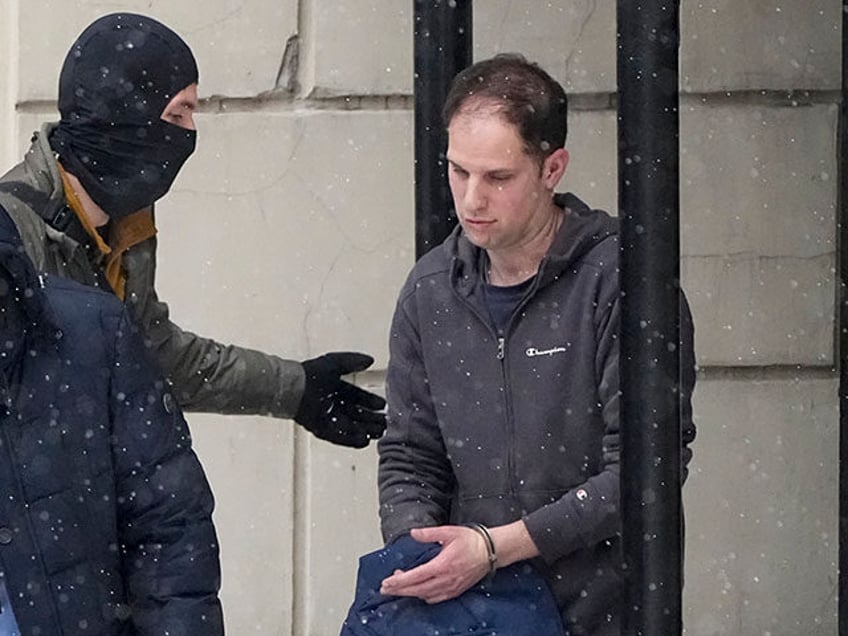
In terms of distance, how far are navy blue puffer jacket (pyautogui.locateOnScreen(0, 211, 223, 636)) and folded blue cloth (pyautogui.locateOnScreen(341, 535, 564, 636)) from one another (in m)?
0.39

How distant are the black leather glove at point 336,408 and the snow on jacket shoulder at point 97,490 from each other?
142 centimetres

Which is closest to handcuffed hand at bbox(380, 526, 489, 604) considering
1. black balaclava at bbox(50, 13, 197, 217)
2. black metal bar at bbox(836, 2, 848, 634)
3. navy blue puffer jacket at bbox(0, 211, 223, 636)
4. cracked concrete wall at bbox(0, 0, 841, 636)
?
navy blue puffer jacket at bbox(0, 211, 223, 636)

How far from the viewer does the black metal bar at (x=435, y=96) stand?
488 centimetres

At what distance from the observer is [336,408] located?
17.0 ft

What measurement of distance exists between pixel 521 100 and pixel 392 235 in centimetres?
210

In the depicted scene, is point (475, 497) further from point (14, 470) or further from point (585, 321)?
point (14, 470)

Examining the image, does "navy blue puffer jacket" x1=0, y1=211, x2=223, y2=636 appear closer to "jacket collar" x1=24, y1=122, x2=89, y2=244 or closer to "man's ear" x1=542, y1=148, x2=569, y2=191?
"jacket collar" x1=24, y1=122, x2=89, y2=244

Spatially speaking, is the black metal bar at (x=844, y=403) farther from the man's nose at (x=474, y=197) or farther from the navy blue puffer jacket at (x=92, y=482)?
the navy blue puffer jacket at (x=92, y=482)

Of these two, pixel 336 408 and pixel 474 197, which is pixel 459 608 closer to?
pixel 474 197

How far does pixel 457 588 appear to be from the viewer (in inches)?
154

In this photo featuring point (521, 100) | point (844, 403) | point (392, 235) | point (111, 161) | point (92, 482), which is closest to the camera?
point (92, 482)

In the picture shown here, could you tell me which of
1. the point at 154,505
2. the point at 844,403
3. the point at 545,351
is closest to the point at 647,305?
the point at 545,351

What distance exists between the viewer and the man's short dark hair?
3967mm

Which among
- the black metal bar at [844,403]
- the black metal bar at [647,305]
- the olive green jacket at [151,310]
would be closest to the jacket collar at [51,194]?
the olive green jacket at [151,310]
